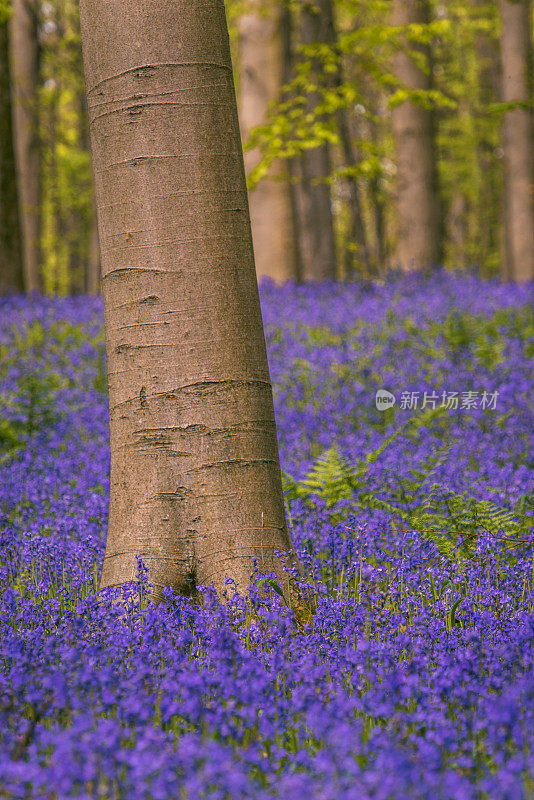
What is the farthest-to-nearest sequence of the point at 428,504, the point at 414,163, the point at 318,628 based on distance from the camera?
the point at 414,163 → the point at 428,504 → the point at 318,628

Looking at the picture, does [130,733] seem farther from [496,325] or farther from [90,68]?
[496,325]

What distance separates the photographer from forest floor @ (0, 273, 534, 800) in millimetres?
1812

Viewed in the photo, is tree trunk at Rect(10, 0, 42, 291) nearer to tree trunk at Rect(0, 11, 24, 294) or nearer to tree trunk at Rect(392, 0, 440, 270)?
tree trunk at Rect(0, 11, 24, 294)

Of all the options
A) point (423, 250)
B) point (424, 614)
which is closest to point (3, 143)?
point (423, 250)

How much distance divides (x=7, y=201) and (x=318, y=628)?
9.98m

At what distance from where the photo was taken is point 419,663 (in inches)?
95.5

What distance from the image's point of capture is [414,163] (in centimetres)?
1238

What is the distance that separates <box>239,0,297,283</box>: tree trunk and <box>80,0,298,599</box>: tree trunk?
9.70 m

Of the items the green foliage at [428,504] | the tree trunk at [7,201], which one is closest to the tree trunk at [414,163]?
the tree trunk at [7,201]

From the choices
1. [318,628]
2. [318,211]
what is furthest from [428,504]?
[318,211]

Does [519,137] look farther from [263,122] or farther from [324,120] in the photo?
[263,122]

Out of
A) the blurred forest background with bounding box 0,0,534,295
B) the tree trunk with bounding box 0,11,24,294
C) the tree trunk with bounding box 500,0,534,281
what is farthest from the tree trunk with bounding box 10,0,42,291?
the tree trunk with bounding box 500,0,534,281

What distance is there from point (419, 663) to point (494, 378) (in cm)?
459

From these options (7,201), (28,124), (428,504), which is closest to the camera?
(428,504)
